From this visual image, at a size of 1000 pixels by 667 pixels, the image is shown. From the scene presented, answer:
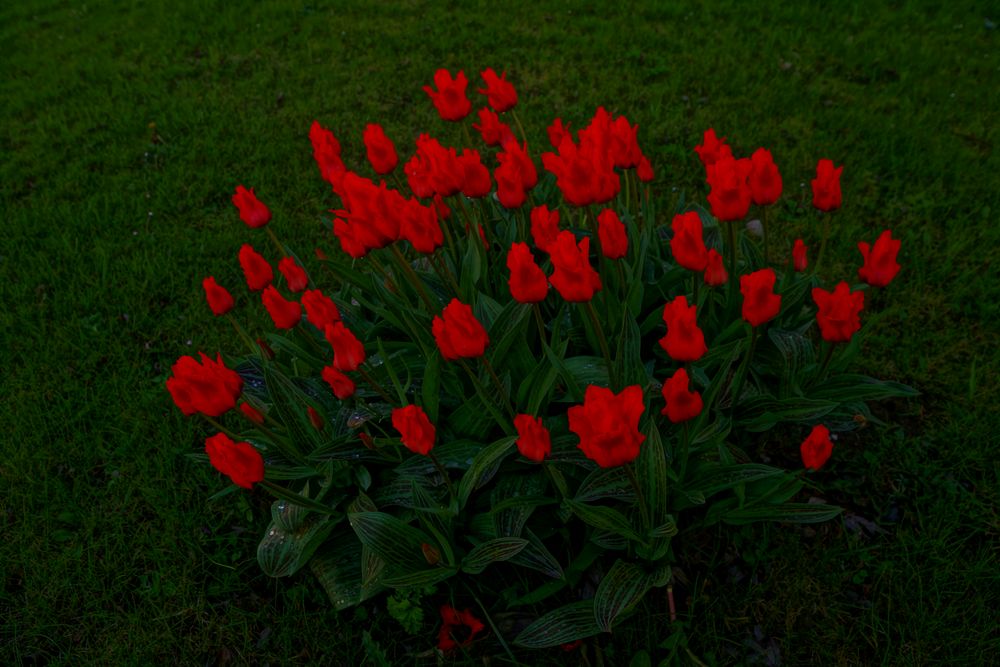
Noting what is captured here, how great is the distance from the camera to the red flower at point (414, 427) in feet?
6.03

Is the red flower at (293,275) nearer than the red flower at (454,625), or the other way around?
the red flower at (454,625)

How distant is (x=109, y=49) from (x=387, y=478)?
19.2 feet

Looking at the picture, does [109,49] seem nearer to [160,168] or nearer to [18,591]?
[160,168]

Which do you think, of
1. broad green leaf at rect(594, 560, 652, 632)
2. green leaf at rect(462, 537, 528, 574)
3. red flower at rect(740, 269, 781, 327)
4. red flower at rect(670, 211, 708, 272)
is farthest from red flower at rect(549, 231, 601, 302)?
broad green leaf at rect(594, 560, 652, 632)

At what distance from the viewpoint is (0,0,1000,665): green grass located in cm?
237

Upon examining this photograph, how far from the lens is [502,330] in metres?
2.40

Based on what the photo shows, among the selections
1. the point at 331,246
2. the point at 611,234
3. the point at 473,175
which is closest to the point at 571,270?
the point at 611,234

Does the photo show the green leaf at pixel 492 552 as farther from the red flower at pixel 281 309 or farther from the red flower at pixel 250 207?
the red flower at pixel 250 207

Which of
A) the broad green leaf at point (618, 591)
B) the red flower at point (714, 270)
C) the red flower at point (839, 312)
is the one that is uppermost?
the red flower at point (714, 270)

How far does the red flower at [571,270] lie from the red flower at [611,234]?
181 mm

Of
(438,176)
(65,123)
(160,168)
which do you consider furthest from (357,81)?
(438,176)

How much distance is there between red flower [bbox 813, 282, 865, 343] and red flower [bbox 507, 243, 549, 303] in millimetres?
835

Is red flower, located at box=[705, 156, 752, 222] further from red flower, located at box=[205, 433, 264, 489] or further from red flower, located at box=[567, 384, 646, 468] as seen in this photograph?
red flower, located at box=[205, 433, 264, 489]

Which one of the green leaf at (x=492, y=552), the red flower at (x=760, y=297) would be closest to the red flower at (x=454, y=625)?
the green leaf at (x=492, y=552)
